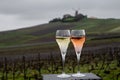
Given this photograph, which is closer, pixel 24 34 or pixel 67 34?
pixel 67 34

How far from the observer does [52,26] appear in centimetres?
10569

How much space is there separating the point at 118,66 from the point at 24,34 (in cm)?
7277

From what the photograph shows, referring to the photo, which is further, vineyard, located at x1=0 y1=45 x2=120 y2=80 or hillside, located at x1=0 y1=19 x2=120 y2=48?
hillside, located at x1=0 y1=19 x2=120 y2=48

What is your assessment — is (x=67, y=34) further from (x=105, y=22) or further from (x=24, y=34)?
(x=105, y=22)

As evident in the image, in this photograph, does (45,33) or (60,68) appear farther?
(45,33)

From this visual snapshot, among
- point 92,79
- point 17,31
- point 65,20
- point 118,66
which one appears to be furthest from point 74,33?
point 65,20

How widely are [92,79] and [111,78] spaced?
46.4 ft

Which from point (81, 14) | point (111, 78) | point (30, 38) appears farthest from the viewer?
point (81, 14)

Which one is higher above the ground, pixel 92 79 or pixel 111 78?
pixel 92 79

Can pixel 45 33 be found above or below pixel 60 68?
above

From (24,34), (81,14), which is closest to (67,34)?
(24,34)

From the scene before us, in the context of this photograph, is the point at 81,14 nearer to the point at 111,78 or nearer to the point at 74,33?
the point at 111,78

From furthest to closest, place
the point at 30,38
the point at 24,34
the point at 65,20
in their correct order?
the point at 65,20
the point at 24,34
the point at 30,38

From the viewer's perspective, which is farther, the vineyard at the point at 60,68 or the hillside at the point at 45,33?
the hillside at the point at 45,33
